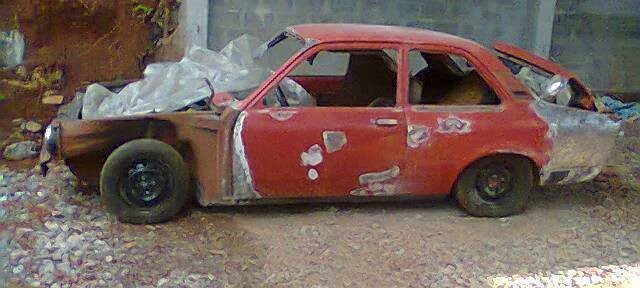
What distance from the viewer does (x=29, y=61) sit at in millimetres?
7750

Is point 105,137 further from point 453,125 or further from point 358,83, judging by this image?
point 453,125

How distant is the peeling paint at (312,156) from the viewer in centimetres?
538

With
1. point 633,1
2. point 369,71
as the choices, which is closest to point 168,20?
point 369,71

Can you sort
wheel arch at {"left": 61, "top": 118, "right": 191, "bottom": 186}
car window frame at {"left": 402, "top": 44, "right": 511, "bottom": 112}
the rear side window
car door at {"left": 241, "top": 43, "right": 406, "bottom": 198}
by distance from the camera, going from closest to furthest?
wheel arch at {"left": 61, "top": 118, "right": 191, "bottom": 186}
car door at {"left": 241, "top": 43, "right": 406, "bottom": 198}
car window frame at {"left": 402, "top": 44, "right": 511, "bottom": 112}
the rear side window

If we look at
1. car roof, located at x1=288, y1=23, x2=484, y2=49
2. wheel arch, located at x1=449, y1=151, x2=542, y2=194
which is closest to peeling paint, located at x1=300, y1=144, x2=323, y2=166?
car roof, located at x1=288, y1=23, x2=484, y2=49

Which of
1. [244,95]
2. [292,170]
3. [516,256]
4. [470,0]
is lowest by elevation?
[516,256]

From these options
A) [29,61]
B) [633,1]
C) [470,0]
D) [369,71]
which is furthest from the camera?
[633,1]

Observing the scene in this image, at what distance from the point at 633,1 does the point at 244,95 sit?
5.95 meters

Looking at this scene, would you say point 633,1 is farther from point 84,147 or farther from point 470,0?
point 84,147

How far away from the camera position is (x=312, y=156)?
213 inches

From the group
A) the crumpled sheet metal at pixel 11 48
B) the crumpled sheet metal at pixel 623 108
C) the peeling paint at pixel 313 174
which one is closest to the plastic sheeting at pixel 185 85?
the peeling paint at pixel 313 174

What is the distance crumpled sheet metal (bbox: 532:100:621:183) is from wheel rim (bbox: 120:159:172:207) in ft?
8.79

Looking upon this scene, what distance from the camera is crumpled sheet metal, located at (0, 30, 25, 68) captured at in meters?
7.71

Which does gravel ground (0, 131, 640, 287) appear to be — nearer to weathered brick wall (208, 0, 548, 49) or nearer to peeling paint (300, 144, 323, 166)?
peeling paint (300, 144, 323, 166)
